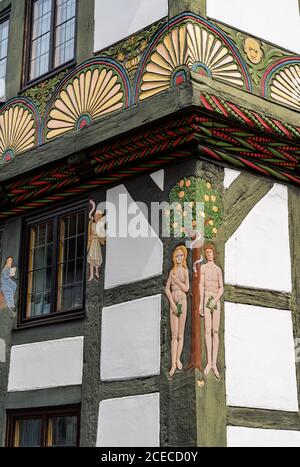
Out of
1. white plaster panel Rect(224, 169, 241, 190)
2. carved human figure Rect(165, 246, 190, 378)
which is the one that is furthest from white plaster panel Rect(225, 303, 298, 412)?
white plaster panel Rect(224, 169, 241, 190)

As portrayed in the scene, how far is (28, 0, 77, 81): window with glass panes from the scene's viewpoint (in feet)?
31.2

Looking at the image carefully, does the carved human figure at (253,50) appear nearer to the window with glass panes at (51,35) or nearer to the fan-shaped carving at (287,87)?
the fan-shaped carving at (287,87)

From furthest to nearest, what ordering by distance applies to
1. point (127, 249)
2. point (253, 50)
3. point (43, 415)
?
1. point (43, 415)
2. point (253, 50)
3. point (127, 249)

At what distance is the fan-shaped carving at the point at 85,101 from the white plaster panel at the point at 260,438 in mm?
3439

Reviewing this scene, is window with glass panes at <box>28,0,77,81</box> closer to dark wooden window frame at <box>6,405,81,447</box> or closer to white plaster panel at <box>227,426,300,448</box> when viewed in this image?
dark wooden window frame at <box>6,405,81,447</box>

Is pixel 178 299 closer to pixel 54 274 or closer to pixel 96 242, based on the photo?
pixel 96 242

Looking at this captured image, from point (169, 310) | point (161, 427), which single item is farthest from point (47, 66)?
point (161, 427)

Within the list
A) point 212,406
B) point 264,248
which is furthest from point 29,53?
point 212,406

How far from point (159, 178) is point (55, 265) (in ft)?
5.86

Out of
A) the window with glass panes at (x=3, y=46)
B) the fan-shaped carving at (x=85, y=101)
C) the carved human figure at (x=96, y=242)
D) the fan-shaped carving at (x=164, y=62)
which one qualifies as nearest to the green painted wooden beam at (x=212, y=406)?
the carved human figure at (x=96, y=242)

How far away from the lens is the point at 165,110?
7.58m

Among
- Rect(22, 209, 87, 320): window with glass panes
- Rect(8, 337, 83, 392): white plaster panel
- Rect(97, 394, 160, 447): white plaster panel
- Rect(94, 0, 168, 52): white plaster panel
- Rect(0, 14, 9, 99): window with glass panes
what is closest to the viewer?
Rect(97, 394, 160, 447): white plaster panel

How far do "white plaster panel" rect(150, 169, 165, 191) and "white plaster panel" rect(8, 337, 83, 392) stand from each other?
180 cm

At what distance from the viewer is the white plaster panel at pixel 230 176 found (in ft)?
25.9
